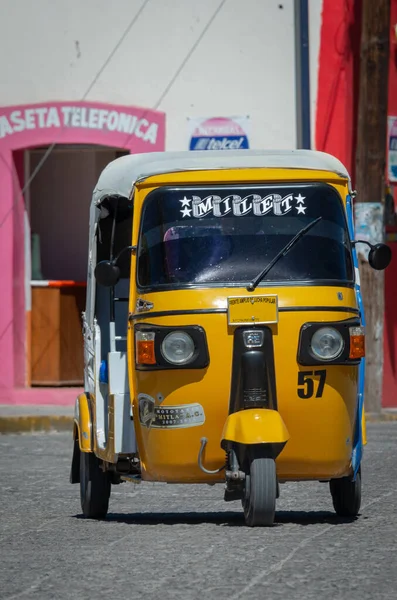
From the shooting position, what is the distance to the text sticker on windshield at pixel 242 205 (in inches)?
376

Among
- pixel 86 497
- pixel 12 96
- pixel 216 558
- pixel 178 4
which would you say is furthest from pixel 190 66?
pixel 216 558

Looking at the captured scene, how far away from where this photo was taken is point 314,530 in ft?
29.9

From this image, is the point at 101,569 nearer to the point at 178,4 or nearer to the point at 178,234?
the point at 178,234

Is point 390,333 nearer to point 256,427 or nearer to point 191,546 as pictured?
point 256,427

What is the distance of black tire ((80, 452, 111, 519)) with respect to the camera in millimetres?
10141

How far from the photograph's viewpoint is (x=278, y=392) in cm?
916

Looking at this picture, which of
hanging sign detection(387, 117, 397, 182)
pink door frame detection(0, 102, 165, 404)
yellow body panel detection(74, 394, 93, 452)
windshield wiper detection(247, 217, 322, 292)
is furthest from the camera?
hanging sign detection(387, 117, 397, 182)

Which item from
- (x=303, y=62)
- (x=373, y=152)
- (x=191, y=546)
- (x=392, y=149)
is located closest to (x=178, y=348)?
(x=191, y=546)

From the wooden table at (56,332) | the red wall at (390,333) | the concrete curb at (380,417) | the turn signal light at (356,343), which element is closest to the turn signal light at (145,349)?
the turn signal light at (356,343)

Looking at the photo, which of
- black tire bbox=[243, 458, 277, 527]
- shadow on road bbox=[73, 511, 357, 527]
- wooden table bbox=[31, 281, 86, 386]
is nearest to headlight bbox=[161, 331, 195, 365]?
black tire bbox=[243, 458, 277, 527]

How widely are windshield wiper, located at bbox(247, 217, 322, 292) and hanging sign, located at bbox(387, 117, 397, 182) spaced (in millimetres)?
11605

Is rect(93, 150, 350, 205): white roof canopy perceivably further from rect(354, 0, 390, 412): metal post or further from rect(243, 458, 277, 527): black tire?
rect(354, 0, 390, 412): metal post

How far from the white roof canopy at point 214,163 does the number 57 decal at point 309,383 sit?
132 cm

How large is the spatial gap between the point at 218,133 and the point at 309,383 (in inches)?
462
